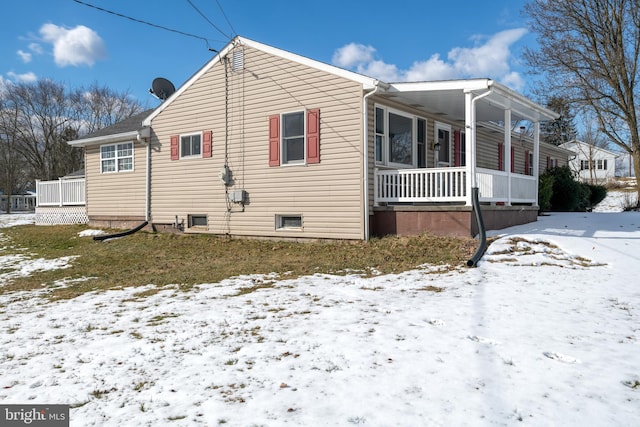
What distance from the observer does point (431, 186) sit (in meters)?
Result: 9.96

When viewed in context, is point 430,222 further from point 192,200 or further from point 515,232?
point 192,200

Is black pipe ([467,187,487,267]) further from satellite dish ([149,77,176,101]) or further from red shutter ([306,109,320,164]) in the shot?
satellite dish ([149,77,176,101])

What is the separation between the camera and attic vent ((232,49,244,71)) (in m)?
A: 12.0

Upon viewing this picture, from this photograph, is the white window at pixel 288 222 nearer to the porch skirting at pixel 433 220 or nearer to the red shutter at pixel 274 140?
the red shutter at pixel 274 140

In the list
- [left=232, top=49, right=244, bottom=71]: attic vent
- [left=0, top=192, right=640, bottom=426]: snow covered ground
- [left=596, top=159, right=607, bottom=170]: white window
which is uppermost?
[left=596, top=159, right=607, bottom=170]: white window

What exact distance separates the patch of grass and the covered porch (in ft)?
1.76

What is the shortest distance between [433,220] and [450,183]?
0.89 m

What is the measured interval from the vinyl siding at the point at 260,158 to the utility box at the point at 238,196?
7.1 inches

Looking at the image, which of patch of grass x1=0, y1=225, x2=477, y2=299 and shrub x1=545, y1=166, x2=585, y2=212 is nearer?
patch of grass x1=0, y1=225, x2=477, y2=299

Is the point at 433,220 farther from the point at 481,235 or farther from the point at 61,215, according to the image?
the point at 61,215

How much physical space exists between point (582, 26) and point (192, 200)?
17.5 meters

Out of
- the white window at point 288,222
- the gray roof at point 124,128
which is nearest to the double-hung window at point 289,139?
the white window at point 288,222

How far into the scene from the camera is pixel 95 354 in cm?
385

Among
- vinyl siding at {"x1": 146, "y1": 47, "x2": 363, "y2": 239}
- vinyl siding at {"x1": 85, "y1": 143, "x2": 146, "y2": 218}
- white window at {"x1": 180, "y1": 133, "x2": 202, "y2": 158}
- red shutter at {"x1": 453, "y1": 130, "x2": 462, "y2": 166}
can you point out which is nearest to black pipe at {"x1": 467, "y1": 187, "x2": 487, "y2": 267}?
vinyl siding at {"x1": 146, "y1": 47, "x2": 363, "y2": 239}
